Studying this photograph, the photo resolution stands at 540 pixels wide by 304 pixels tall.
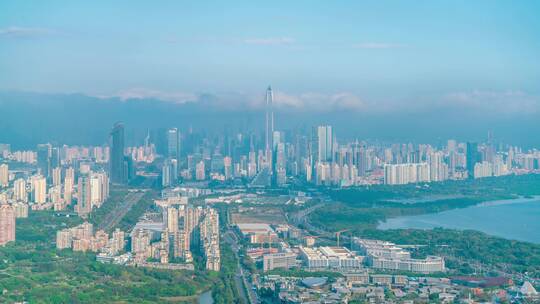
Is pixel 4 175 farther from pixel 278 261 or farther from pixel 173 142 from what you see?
pixel 278 261

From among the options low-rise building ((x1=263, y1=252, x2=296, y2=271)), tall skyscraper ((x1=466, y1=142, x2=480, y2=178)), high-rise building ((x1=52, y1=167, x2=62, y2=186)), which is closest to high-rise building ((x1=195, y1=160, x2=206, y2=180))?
high-rise building ((x1=52, y1=167, x2=62, y2=186))

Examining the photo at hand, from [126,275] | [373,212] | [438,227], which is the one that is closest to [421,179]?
[373,212]

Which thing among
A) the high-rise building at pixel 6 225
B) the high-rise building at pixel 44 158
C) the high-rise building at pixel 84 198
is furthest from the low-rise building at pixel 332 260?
the high-rise building at pixel 44 158

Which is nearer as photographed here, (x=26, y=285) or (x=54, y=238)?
(x=26, y=285)

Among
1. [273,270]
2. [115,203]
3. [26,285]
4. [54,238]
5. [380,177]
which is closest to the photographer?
[26,285]

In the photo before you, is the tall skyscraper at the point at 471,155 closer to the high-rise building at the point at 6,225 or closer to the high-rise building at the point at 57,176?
the high-rise building at the point at 57,176

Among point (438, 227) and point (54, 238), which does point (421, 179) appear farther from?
point (54, 238)
